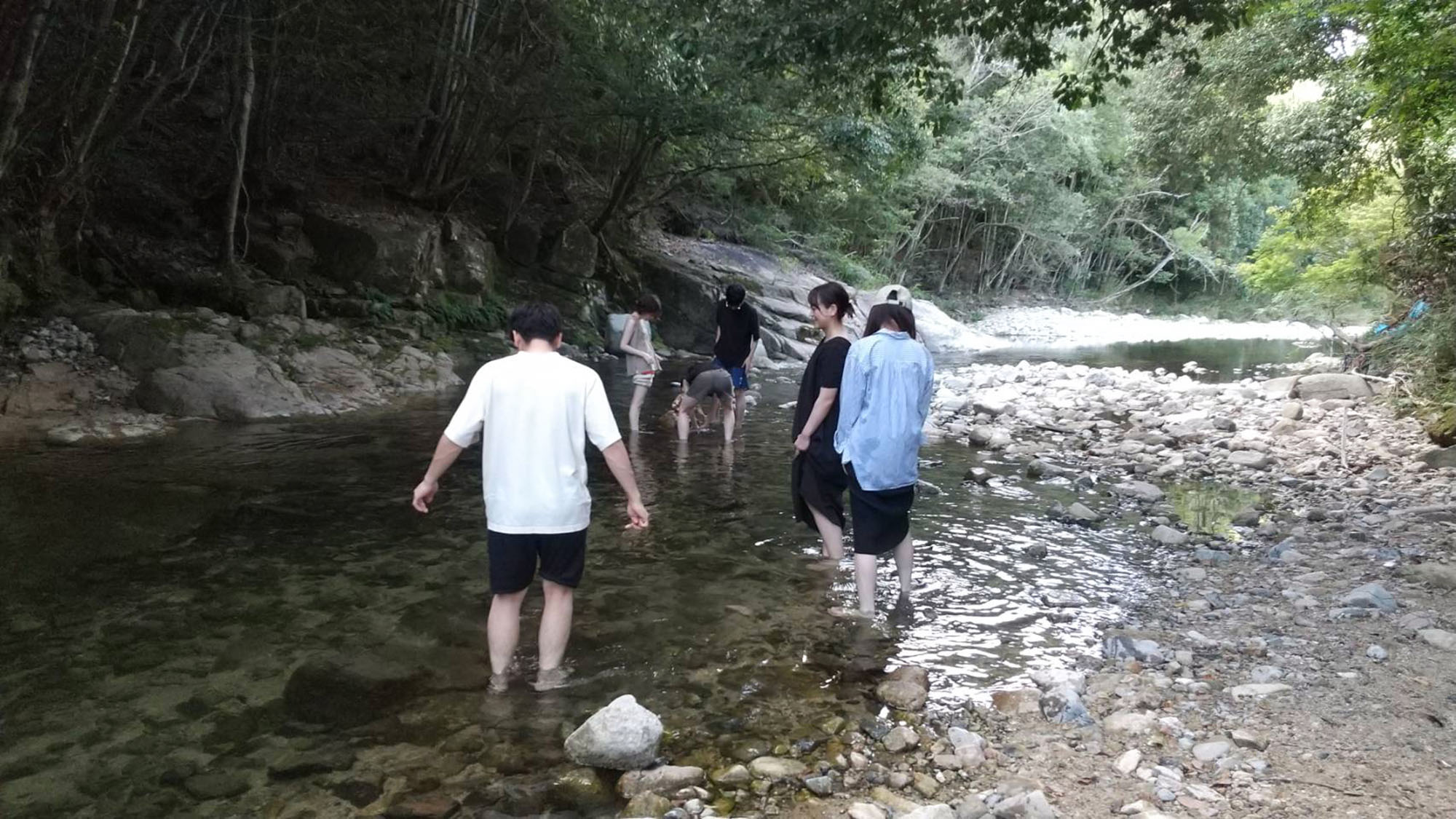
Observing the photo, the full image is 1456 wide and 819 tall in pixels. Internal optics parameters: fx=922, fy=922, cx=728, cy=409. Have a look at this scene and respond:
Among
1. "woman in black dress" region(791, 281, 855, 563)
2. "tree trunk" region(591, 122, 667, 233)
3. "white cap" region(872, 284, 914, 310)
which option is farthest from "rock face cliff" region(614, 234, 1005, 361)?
"white cap" region(872, 284, 914, 310)

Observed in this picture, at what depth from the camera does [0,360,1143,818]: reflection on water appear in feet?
11.5

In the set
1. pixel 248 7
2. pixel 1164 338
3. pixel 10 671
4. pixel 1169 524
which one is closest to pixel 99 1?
pixel 248 7

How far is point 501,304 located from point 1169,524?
1426cm

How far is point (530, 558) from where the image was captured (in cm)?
393

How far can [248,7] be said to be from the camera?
11.7 meters

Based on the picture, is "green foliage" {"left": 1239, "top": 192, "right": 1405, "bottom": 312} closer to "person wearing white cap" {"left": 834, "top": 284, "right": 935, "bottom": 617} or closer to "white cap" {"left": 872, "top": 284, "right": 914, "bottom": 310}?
"white cap" {"left": 872, "top": 284, "right": 914, "bottom": 310}

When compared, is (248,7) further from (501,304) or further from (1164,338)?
(1164,338)

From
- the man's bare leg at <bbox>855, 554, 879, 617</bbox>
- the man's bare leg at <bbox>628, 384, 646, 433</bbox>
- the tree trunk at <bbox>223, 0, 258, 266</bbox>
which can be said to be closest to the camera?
the man's bare leg at <bbox>855, 554, 879, 617</bbox>

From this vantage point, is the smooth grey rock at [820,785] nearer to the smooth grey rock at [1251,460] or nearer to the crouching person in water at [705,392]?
the crouching person in water at [705,392]

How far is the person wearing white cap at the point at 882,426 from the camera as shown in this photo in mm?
4805

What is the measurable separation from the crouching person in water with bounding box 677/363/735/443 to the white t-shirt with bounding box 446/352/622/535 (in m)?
5.99

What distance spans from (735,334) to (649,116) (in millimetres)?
7461

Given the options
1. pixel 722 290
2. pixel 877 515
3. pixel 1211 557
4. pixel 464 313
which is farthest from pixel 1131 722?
pixel 722 290

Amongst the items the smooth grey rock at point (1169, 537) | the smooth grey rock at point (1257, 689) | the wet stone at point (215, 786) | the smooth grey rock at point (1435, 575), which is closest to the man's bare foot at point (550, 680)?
the wet stone at point (215, 786)
